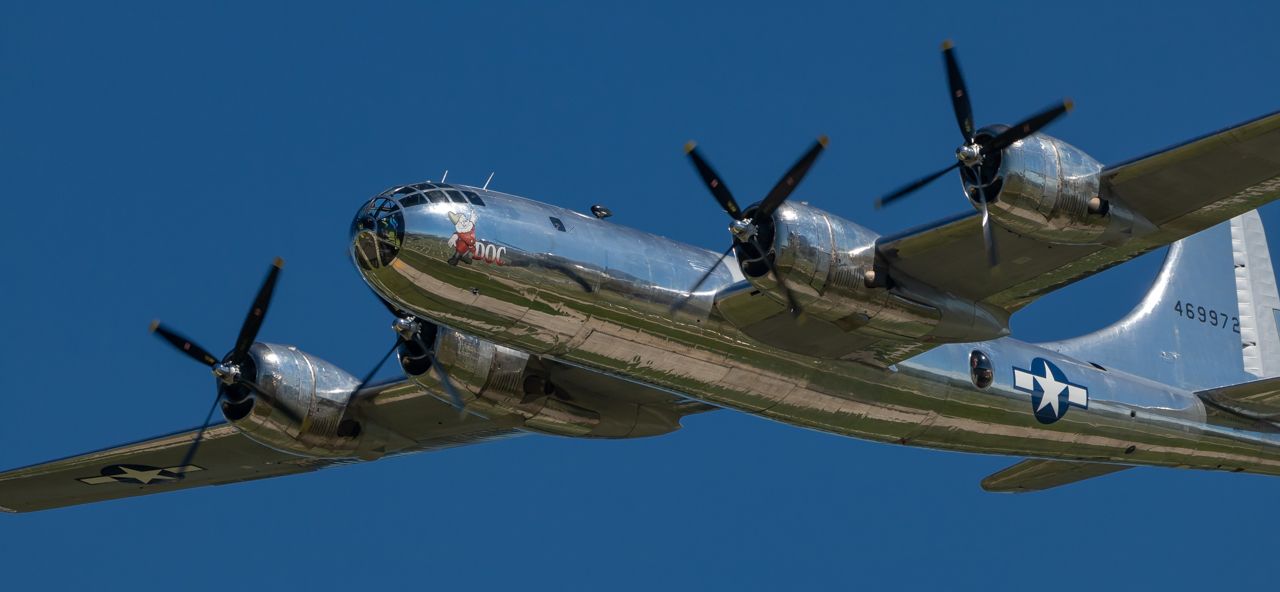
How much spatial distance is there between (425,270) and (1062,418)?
10.7 metres

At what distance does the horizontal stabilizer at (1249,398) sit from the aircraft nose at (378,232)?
544 inches

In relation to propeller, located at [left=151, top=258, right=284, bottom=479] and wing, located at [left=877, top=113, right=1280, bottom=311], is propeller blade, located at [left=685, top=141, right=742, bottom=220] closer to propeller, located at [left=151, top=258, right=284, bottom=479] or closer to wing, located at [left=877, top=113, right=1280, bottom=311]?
wing, located at [left=877, top=113, right=1280, bottom=311]

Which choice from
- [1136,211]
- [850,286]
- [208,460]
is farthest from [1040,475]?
[208,460]

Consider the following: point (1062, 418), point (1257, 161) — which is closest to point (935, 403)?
point (1062, 418)

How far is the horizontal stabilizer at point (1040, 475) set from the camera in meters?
28.0

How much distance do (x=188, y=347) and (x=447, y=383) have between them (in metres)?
4.49

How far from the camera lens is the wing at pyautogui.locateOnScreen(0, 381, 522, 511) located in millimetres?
26828

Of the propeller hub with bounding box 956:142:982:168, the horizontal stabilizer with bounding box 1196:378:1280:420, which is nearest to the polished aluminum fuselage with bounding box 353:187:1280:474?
the horizontal stabilizer with bounding box 1196:378:1280:420

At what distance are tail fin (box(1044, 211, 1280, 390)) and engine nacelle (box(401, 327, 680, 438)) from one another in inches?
310

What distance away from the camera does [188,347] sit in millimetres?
25484

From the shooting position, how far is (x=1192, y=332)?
29969mm

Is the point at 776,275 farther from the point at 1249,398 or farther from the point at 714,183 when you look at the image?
the point at 1249,398

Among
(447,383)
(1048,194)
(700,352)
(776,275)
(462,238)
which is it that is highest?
(1048,194)

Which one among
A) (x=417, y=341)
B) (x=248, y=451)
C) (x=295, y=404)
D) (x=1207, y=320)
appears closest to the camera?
Answer: (x=417, y=341)
